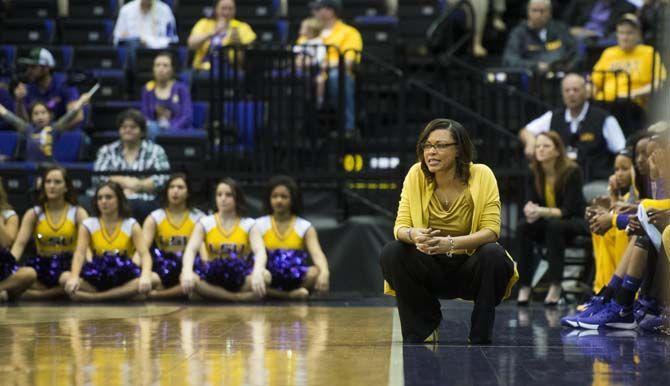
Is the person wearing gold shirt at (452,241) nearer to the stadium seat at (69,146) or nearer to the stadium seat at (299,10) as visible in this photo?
the stadium seat at (69,146)

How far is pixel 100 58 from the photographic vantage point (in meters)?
12.7

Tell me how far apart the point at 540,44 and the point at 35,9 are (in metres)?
6.02

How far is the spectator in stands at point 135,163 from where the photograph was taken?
988 cm

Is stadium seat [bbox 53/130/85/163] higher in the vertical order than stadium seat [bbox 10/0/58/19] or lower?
lower

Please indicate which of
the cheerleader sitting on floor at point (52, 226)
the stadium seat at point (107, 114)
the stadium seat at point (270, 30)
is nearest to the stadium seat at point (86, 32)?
the stadium seat at point (270, 30)

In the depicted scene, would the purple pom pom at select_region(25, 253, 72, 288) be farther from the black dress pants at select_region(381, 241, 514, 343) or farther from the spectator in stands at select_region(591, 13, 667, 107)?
the spectator in stands at select_region(591, 13, 667, 107)

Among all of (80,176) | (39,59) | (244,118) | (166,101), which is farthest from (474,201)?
(39,59)

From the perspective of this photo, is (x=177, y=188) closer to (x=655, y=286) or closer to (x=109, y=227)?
(x=109, y=227)

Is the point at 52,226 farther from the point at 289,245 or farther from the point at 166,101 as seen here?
the point at 166,101

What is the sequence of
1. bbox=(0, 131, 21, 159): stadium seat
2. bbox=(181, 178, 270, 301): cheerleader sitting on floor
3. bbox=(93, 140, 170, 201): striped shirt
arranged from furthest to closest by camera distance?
1. bbox=(0, 131, 21, 159): stadium seat
2. bbox=(93, 140, 170, 201): striped shirt
3. bbox=(181, 178, 270, 301): cheerleader sitting on floor

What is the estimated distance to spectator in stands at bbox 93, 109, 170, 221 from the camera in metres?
9.88

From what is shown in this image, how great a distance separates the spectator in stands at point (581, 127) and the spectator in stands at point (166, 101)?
322 cm

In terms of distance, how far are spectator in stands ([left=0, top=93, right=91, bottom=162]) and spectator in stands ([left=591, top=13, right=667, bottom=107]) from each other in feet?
15.7

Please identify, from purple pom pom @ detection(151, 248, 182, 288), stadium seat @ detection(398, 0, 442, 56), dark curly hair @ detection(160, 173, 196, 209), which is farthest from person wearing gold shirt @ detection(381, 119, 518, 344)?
stadium seat @ detection(398, 0, 442, 56)
